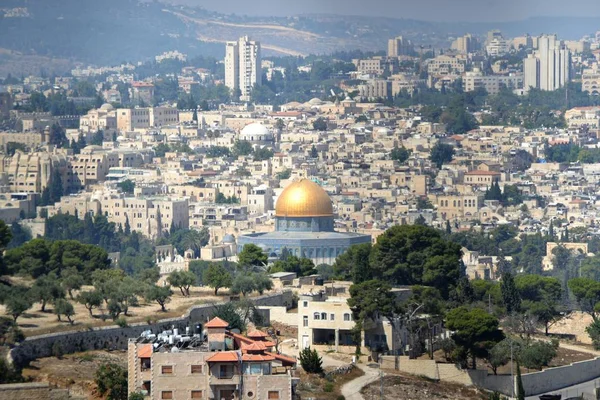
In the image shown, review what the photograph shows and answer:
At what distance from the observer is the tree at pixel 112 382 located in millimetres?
32131

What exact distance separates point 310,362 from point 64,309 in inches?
182

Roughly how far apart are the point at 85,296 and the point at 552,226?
4145cm

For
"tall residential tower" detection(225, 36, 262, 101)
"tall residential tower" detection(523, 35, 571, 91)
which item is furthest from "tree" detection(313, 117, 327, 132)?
"tall residential tower" detection(225, 36, 262, 101)

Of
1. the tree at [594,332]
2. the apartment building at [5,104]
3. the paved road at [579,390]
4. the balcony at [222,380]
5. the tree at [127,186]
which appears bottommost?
the paved road at [579,390]

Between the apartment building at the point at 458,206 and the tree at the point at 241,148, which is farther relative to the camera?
the tree at the point at 241,148

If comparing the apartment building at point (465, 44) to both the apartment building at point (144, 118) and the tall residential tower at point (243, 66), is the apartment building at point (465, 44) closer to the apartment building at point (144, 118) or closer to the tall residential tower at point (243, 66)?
the tall residential tower at point (243, 66)

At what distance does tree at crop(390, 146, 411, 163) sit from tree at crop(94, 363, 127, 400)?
66.3m

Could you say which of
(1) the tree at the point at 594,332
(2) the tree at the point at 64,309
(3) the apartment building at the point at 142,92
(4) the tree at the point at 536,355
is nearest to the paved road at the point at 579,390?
(4) the tree at the point at 536,355

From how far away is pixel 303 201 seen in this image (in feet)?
216

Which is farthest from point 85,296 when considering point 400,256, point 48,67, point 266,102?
point 48,67

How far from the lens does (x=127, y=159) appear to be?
334 ft

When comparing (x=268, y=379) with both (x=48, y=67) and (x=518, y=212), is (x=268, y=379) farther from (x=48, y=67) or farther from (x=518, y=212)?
(x=48, y=67)

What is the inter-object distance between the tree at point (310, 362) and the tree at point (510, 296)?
32.3ft

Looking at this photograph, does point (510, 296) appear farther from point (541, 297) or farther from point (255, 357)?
point (255, 357)
